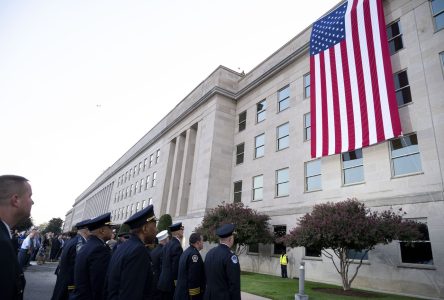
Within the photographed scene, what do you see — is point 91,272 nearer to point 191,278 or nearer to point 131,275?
point 131,275

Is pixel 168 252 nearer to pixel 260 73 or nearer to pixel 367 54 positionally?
pixel 367 54

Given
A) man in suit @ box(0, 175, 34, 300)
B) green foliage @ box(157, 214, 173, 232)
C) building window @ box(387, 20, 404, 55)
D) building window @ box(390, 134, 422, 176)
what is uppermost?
building window @ box(387, 20, 404, 55)

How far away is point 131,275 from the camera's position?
3488mm

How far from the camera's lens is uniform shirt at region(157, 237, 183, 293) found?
7.32 meters

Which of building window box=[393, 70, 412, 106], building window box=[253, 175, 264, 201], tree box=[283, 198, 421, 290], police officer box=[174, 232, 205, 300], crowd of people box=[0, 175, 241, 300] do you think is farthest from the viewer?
building window box=[253, 175, 264, 201]

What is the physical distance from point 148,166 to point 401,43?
130ft

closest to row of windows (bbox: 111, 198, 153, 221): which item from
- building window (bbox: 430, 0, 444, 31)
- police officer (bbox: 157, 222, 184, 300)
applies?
building window (bbox: 430, 0, 444, 31)

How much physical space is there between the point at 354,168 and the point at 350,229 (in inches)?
255

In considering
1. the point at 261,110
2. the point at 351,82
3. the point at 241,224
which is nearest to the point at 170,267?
the point at 241,224

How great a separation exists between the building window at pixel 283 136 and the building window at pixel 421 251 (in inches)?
453

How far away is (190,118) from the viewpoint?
3744 cm

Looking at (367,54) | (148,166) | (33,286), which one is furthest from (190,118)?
(33,286)

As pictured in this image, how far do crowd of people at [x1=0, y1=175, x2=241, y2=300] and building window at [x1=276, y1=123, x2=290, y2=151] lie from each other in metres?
18.1

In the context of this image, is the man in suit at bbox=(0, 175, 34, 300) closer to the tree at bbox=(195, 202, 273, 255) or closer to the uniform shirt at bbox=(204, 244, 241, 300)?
the uniform shirt at bbox=(204, 244, 241, 300)
